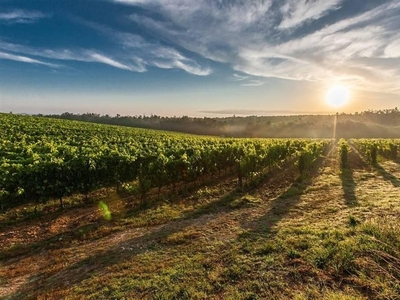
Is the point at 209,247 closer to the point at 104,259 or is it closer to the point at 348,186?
the point at 104,259

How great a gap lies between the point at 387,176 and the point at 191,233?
16.4 meters

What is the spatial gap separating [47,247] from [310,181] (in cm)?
1491

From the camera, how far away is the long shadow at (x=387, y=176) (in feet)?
51.7

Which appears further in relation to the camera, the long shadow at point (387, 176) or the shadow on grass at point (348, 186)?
the long shadow at point (387, 176)

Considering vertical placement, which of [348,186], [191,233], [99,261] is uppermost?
[348,186]

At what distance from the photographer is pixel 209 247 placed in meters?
7.86

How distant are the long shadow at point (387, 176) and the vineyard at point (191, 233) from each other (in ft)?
0.36

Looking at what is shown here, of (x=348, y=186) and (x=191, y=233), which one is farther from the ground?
(x=348, y=186)

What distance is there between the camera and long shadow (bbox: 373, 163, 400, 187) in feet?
51.7

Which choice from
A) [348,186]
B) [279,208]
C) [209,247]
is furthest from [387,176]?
[209,247]

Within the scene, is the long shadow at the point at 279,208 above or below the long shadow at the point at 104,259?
above

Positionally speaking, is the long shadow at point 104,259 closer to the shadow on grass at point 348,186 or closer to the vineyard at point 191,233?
the vineyard at point 191,233

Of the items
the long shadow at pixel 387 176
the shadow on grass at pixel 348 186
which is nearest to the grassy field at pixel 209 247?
the shadow on grass at pixel 348 186

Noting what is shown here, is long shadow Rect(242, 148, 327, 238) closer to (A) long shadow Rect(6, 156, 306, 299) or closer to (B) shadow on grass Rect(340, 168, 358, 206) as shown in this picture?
(B) shadow on grass Rect(340, 168, 358, 206)
